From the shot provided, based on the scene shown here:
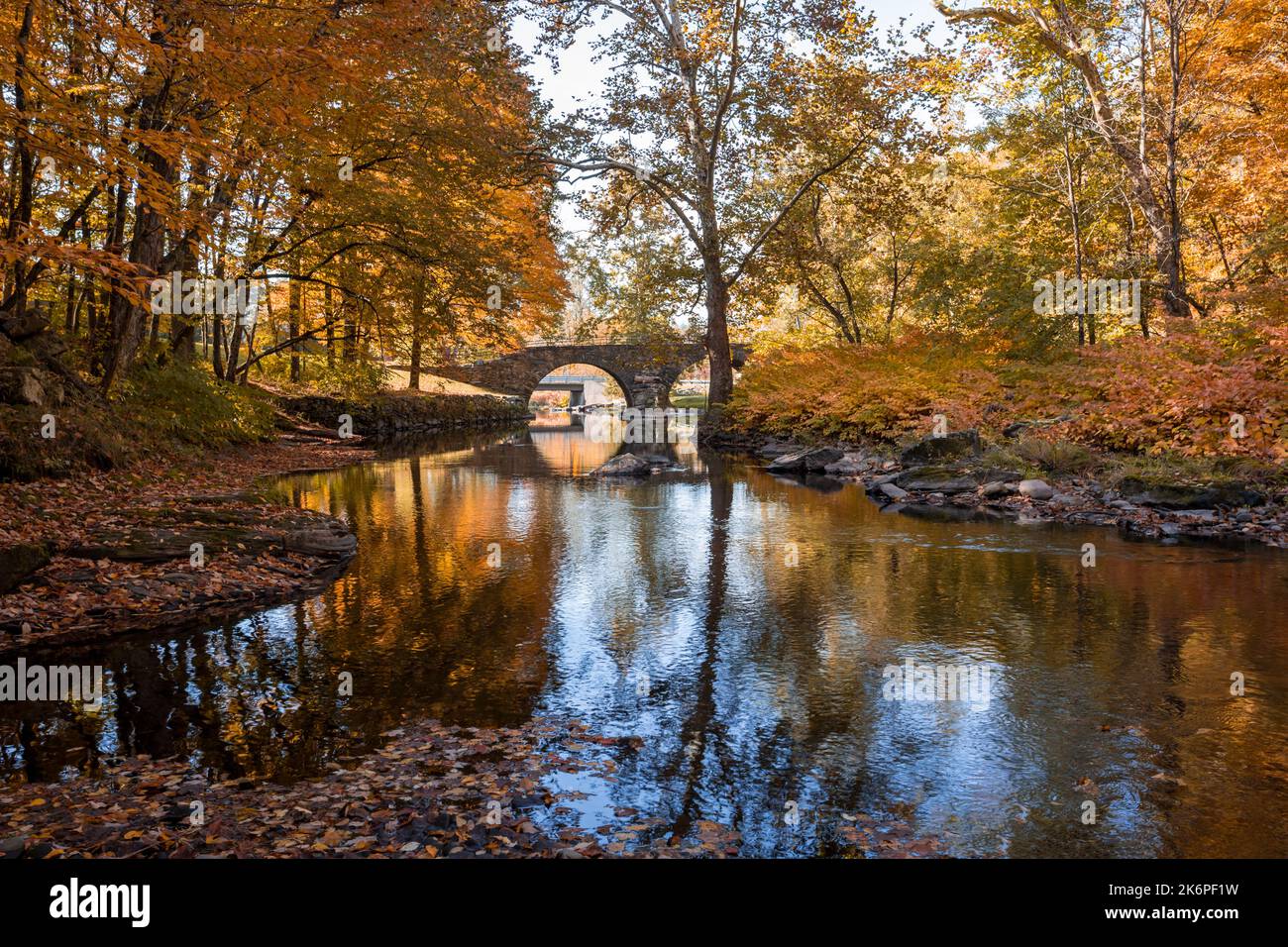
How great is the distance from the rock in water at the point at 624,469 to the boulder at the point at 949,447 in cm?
626

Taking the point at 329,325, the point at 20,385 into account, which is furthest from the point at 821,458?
the point at 20,385

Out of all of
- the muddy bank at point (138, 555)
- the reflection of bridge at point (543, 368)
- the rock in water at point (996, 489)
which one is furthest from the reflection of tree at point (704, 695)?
the reflection of bridge at point (543, 368)

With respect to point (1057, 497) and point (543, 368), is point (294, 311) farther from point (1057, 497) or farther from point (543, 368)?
point (543, 368)

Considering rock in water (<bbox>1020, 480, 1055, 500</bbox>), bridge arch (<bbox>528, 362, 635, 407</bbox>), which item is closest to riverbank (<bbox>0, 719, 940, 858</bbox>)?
rock in water (<bbox>1020, 480, 1055, 500</bbox>)

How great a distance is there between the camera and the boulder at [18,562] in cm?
683

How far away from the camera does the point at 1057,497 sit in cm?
1305

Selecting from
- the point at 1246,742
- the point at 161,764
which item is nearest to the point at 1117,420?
the point at 1246,742

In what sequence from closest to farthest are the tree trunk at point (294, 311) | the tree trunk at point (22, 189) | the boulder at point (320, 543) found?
the tree trunk at point (22, 189) < the boulder at point (320, 543) < the tree trunk at point (294, 311)

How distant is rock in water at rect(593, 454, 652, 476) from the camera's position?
1964 centimetres

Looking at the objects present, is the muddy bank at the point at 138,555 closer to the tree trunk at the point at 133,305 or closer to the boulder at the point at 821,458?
the tree trunk at the point at 133,305

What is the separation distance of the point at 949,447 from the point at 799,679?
1214cm

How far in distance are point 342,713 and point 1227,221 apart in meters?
26.0

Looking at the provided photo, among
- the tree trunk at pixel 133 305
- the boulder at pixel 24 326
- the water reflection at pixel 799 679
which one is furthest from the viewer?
the tree trunk at pixel 133 305
